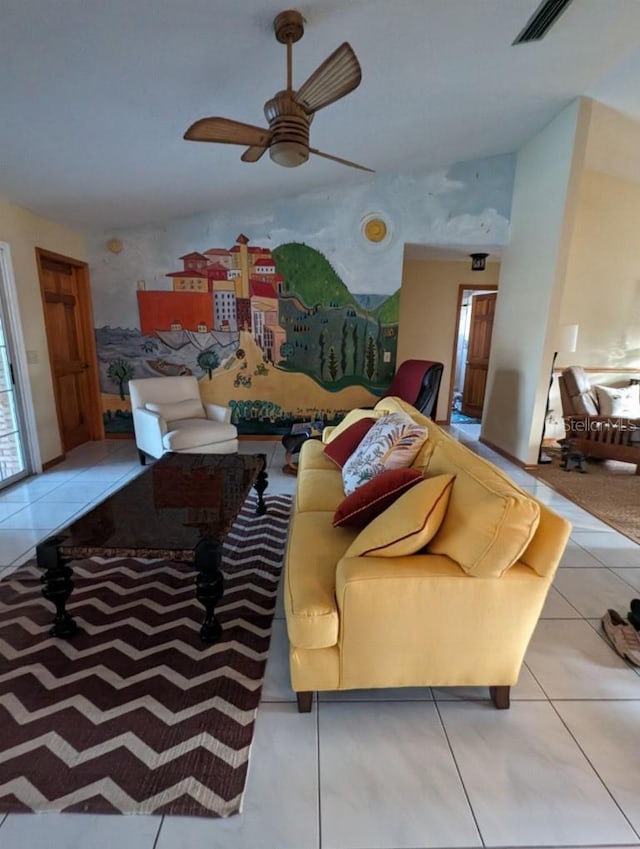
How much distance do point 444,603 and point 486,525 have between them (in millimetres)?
293

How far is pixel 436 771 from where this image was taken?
129 cm

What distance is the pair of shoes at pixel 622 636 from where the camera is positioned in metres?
1.72

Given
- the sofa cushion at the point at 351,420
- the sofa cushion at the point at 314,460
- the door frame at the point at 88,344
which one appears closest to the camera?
the sofa cushion at the point at 314,460

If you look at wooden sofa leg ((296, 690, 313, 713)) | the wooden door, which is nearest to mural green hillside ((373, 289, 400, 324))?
the wooden door

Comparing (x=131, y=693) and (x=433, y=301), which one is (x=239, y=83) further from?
(x=433, y=301)

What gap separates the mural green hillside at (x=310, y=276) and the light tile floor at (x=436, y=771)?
3.67 metres

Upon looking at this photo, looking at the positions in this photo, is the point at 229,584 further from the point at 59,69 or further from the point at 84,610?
the point at 59,69

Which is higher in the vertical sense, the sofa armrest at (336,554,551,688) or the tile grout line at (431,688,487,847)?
the sofa armrest at (336,554,551,688)

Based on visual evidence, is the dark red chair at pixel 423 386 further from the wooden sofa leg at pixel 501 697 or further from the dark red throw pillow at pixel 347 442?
the wooden sofa leg at pixel 501 697

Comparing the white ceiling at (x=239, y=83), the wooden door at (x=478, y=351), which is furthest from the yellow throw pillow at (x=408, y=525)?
the wooden door at (x=478, y=351)

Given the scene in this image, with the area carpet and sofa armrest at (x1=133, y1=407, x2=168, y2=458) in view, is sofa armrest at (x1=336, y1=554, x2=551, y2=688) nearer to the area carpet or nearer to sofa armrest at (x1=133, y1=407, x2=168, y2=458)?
the area carpet

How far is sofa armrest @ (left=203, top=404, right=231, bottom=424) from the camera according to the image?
4.22 metres

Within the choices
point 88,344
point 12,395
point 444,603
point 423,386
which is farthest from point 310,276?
point 444,603

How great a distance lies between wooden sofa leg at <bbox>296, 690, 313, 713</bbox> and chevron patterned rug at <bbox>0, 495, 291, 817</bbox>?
16 cm
